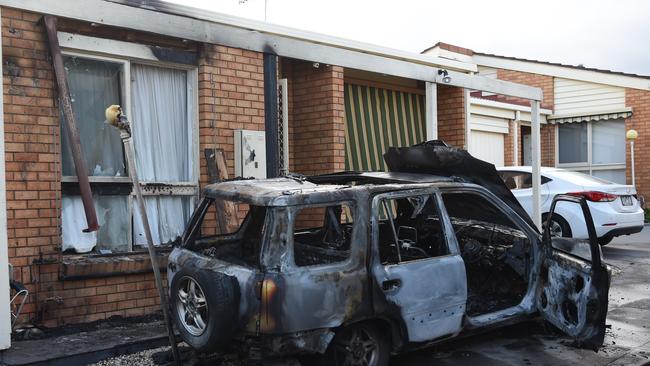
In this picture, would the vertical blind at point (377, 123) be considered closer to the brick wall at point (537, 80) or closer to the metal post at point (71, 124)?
the metal post at point (71, 124)

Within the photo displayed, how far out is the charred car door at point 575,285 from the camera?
530 cm

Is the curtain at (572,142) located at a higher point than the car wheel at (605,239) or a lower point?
higher

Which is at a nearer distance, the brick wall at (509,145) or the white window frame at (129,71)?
the white window frame at (129,71)

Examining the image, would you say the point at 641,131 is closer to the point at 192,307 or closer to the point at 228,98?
the point at 228,98

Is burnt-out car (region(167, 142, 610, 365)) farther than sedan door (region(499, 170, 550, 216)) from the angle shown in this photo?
No

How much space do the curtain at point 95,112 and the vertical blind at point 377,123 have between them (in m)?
3.53

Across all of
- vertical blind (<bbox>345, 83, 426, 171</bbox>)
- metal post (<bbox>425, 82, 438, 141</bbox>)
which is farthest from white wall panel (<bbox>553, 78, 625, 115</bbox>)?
metal post (<bbox>425, 82, 438, 141</bbox>)

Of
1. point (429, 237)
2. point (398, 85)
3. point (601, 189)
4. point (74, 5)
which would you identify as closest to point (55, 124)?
point (74, 5)

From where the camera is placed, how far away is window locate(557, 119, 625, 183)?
17.6 meters

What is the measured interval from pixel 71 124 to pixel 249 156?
5.99 ft

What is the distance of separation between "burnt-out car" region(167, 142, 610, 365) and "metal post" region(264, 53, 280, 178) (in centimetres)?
103

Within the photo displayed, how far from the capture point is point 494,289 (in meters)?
6.23

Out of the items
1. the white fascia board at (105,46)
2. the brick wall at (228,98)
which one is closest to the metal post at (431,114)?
the brick wall at (228,98)

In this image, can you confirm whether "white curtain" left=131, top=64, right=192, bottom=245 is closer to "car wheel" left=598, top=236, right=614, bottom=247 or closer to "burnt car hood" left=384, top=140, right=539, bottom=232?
"burnt car hood" left=384, top=140, right=539, bottom=232
